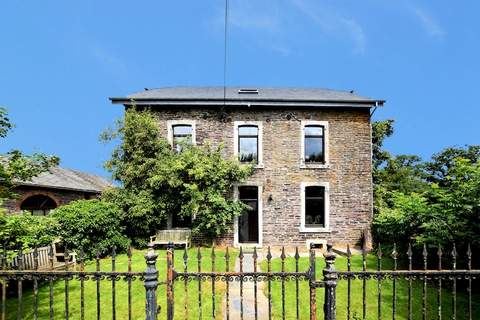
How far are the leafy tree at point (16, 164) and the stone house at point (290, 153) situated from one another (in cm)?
760

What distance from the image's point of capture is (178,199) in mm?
13062

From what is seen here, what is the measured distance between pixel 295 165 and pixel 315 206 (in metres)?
2.05

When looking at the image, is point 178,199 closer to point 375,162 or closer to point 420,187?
point 375,162

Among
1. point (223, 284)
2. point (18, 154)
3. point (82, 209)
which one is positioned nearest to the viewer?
point (18, 154)

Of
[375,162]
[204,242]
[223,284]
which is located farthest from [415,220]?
[375,162]

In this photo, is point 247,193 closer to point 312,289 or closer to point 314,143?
point 314,143

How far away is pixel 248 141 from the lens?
14.2 metres

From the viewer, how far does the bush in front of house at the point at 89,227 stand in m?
10.7

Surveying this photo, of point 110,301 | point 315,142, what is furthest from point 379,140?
point 110,301

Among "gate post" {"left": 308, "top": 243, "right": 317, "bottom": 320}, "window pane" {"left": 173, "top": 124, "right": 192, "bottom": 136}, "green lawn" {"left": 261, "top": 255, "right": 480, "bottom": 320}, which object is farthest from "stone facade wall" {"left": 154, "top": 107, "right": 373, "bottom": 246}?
"gate post" {"left": 308, "top": 243, "right": 317, "bottom": 320}

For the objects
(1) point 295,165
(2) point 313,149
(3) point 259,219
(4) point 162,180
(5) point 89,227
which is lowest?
(3) point 259,219

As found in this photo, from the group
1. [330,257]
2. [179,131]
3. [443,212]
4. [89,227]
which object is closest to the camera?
[330,257]

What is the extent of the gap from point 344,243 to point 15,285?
11.8 metres

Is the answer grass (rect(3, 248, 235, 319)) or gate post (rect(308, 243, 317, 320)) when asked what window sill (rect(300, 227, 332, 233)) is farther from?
gate post (rect(308, 243, 317, 320))
